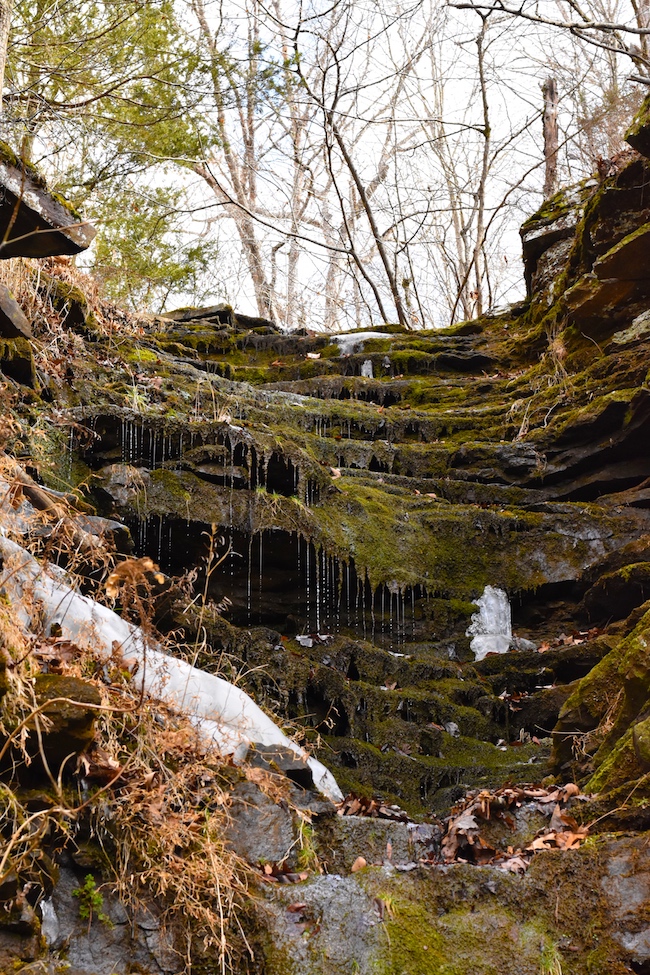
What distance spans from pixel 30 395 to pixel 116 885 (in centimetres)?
422

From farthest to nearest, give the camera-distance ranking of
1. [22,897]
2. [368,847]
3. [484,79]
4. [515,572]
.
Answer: [484,79], [515,572], [368,847], [22,897]

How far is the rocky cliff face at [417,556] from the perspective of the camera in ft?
10.0

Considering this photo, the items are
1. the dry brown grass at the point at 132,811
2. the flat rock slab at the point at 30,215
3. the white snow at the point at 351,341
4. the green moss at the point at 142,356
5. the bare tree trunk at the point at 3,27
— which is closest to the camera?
the dry brown grass at the point at 132,811

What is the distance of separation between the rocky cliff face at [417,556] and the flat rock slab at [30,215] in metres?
1.19

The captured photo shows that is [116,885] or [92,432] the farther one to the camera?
[92,432]

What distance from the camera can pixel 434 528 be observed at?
769cm

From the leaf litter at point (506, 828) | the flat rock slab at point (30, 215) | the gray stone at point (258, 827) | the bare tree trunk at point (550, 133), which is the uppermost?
the bare tree trunk at point (550, 133)

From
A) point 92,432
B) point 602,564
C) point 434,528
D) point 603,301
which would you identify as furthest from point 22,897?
point 603,301

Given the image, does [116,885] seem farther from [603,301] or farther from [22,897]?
[603,301]

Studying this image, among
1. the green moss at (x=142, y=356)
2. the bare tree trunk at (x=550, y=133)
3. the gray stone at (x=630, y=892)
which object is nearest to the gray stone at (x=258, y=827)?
the gray stone at (x=630, y=892)

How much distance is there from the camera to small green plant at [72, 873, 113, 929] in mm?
2766

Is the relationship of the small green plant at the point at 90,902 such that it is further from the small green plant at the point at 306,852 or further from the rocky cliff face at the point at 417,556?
the small green plant at the point at 306,852

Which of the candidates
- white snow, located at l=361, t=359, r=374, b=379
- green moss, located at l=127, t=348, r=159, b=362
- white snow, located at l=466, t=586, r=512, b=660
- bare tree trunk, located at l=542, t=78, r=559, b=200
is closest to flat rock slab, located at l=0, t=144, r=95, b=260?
green moss, located at l=127, t=348, r=159, b=362

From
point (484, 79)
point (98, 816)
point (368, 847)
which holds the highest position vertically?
point (484, 79)
